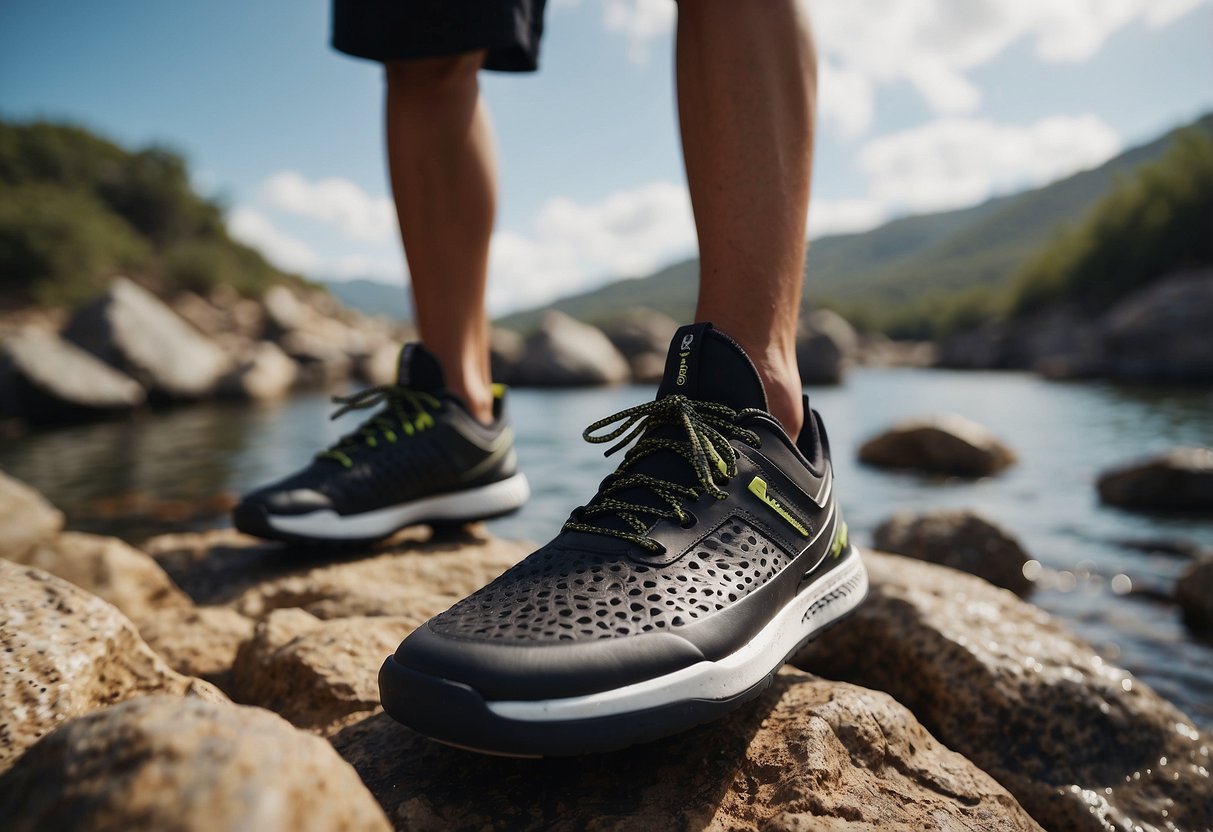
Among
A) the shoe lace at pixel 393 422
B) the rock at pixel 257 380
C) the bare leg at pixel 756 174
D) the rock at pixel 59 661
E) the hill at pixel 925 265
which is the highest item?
the bare leg at pixel 756 174

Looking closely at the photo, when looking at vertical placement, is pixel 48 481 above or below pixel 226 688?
below

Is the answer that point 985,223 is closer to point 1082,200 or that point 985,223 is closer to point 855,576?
point 1082,200

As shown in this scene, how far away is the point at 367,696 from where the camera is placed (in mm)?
1141

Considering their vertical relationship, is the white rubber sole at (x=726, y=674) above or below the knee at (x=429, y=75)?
below

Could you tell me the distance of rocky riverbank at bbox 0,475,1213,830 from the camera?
0.60 metres

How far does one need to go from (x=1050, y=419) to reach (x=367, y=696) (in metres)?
11.8

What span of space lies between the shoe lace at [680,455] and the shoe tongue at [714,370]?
23 millimetres

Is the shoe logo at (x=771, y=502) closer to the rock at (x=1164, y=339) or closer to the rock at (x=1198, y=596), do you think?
the rock at (x=1198, y=596)

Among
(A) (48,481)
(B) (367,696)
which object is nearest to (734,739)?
(B) (367,696)

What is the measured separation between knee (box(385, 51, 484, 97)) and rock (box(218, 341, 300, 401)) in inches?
503

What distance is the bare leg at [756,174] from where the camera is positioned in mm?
1243

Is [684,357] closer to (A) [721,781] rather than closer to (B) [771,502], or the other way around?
(B) [771,502]

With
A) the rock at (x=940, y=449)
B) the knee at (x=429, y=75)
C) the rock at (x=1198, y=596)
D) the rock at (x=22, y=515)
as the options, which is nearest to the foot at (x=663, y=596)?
the knee at (x=429, y=75)

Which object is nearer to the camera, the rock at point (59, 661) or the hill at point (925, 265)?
the rock at point (59, 661)
